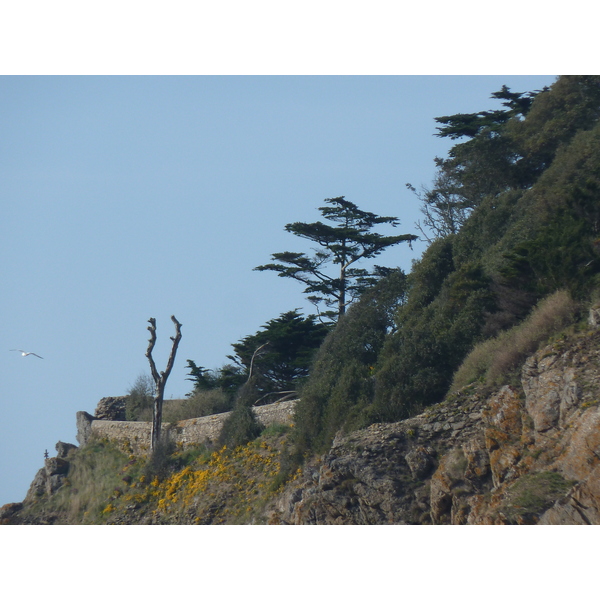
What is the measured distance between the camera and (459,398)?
1953 centimetres

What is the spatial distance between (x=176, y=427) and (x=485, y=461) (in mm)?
19071

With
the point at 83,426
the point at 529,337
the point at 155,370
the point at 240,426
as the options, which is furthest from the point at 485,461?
the point at 83,426

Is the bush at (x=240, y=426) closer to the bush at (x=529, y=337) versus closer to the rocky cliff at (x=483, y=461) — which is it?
the rocky cliff at (x=483, y=461)

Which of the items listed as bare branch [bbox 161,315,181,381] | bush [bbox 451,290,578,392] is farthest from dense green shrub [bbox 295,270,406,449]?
bare branch [bbox 161,315,181,381]

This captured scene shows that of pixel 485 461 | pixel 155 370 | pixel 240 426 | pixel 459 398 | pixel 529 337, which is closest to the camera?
pixel 485 461

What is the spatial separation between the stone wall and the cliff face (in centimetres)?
867

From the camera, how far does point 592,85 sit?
97.1 feet

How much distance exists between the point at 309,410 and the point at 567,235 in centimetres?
1011

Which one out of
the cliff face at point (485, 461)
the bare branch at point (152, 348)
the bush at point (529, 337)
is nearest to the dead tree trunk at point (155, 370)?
the bare branch at point (152, 348)

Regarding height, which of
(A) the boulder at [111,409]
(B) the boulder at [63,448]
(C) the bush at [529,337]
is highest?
(A) the boulder at [111,409]

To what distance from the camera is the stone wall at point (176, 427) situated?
3033 centimetres

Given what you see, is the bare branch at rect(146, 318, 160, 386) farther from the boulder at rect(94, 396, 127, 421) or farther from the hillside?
the boulder at rect(94, 396, 127, 421)

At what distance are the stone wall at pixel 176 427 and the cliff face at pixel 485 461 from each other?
28.4 ft

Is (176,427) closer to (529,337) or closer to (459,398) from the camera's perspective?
(459,398)
